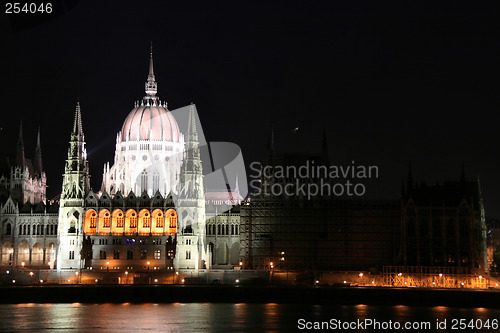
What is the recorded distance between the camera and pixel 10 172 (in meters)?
133

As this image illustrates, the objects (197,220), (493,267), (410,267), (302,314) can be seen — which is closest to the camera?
(302,314)

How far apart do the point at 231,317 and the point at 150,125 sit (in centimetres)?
5233

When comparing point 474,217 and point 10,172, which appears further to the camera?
point 10,172

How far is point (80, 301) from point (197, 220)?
70.1 ft

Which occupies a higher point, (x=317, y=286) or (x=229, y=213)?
(x=229, y=213)

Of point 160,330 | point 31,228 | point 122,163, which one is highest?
point 122,163

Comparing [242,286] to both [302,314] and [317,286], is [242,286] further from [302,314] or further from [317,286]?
[302,314]

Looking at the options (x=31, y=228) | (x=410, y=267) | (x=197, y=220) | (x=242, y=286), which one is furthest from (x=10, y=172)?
(x=410, y=267)

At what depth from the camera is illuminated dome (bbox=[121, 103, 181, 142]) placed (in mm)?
135875

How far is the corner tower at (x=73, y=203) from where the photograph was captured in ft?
390

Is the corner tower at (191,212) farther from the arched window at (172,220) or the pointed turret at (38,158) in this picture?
the pointed turret at (38,158)

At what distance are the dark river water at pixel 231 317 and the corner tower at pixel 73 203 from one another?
1988 cm

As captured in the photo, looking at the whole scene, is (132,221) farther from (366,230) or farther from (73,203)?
(366,230)

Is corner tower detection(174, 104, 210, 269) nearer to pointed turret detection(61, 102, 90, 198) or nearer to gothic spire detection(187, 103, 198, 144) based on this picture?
gothic spire detection(187, 103, 198, 144)
